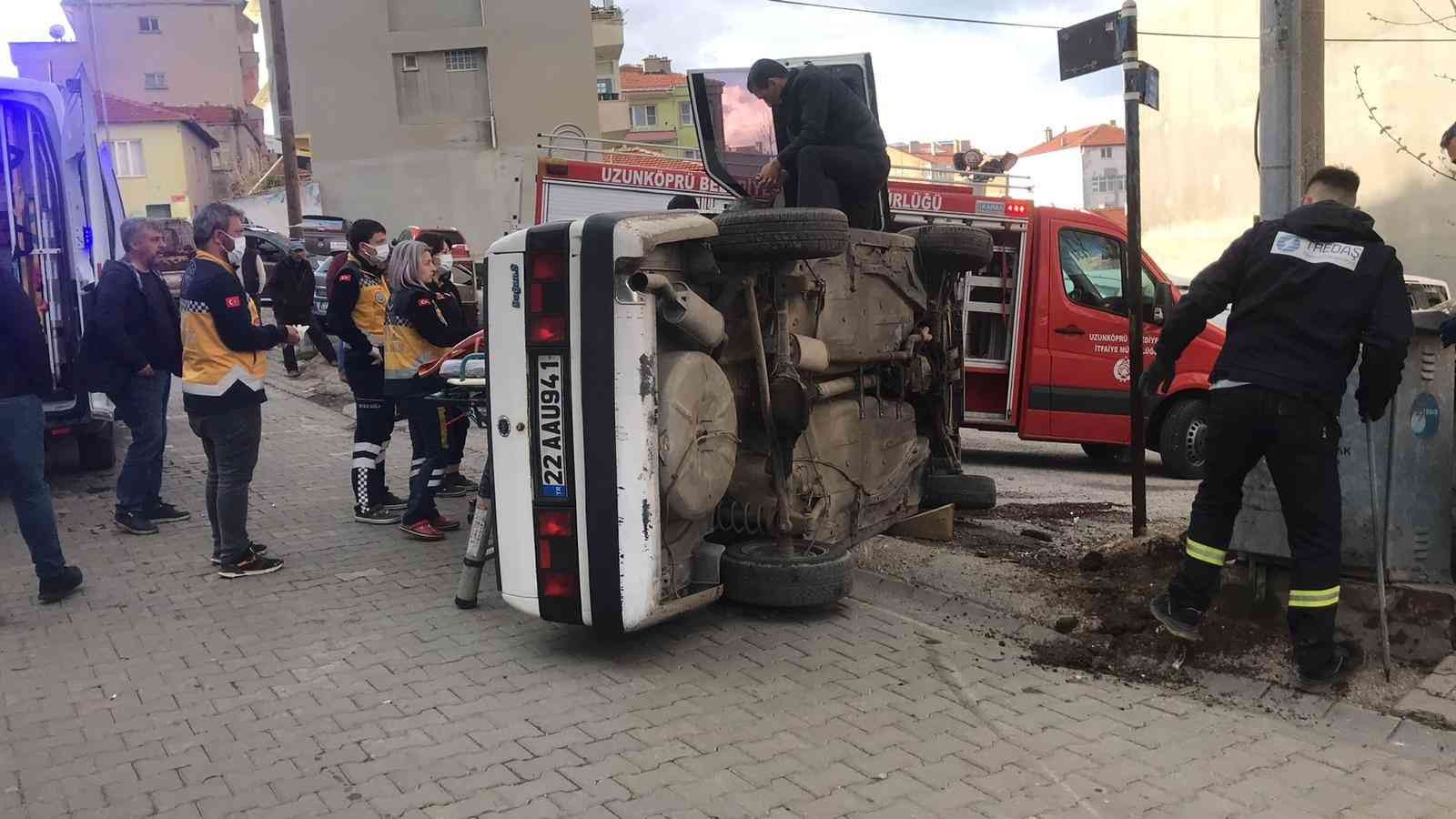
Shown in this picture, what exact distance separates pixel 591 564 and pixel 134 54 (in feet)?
206

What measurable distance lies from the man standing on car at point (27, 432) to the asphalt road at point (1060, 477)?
20.0 feet

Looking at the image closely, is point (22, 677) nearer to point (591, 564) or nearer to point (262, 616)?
point (262, 616)

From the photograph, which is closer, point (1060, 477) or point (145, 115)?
point (1060, 477)

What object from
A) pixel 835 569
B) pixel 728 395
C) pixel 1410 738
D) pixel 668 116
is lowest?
pixel 1410 738

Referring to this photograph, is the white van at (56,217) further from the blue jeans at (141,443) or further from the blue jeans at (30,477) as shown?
the blue jeans at (30,477)

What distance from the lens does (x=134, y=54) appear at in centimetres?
5631

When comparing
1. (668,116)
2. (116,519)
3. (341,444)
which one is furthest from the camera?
(668,116)

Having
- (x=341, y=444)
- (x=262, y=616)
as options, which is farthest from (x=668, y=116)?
(x=262, y=616)

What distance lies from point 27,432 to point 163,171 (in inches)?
1944

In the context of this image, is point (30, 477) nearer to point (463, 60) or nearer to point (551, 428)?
point (551, 428)

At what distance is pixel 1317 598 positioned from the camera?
163 inches

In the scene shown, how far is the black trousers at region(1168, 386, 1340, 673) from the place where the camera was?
4.15 m

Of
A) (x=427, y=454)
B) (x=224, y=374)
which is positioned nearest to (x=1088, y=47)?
(x=427, y=454)

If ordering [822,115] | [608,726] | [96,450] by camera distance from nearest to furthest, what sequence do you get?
[608,726] → [822,115] → [96,450]
